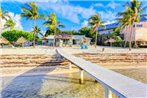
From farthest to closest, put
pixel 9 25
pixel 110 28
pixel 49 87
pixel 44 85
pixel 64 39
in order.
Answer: pixel 110 28
pixel 9 25
pixel 64 39
pixel 44 85
pixel 49 87

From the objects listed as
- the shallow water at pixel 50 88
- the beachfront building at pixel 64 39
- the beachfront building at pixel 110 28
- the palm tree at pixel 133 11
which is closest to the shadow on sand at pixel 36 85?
the shallow water at pixel 50 88

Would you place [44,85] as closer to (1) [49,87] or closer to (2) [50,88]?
(1) [49,87]

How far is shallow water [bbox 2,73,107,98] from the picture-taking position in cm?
1097

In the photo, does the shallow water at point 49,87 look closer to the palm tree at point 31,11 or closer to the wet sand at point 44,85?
the wet sand at point 44,85

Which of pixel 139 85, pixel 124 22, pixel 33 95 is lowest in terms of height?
pixel 33 95

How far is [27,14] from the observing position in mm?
40438

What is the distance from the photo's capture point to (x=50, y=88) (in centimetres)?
1238

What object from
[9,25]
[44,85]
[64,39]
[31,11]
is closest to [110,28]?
[64,39]

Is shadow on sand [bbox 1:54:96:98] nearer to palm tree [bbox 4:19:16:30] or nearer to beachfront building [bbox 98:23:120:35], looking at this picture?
palm tree [bbox 4:19:16:30]

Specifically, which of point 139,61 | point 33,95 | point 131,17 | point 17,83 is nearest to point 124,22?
point 131,17

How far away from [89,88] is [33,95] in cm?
296

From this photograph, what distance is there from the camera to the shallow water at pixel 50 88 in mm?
10969

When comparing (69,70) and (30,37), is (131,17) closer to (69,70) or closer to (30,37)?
(69,70)

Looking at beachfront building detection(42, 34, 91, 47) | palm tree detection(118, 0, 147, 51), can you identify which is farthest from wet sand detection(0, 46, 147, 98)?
beachfront building detection(42, 34, 91, 47)
